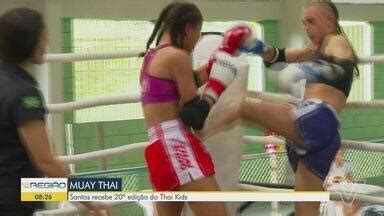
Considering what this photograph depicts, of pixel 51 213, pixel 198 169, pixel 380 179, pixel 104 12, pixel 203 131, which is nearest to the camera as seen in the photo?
pixel 198 169

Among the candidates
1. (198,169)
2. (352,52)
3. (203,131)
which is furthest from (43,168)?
(352,52)

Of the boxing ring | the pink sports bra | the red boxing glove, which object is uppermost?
the red boxing glove

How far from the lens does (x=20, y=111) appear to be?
1.76 meters

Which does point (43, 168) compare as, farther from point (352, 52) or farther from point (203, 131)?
point (352, 52)

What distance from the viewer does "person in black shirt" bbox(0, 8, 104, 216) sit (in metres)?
1.76

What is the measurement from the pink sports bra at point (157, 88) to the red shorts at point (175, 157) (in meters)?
0.08

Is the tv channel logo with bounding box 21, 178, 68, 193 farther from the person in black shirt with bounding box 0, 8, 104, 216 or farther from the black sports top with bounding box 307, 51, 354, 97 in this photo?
the black sports top with bounding box 307, 51, 354, 97

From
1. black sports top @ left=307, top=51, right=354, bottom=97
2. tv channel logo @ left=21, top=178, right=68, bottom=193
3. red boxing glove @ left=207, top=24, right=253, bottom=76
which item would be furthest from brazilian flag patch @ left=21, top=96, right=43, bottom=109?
black sports top @ left=307, top=51, right=354, bottom=97

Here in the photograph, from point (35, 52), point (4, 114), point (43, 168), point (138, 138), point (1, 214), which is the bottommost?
point (138, 138)

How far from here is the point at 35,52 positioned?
5.99ft

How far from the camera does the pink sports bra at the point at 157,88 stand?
221 cm

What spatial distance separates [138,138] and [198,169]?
328cm

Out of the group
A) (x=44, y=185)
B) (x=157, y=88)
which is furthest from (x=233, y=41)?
(x=44, y=185)

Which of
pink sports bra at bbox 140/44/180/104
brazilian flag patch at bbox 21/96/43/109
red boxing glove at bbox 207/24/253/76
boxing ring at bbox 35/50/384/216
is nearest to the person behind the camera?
brazilian flag patch at bbox 21/96/43/109
